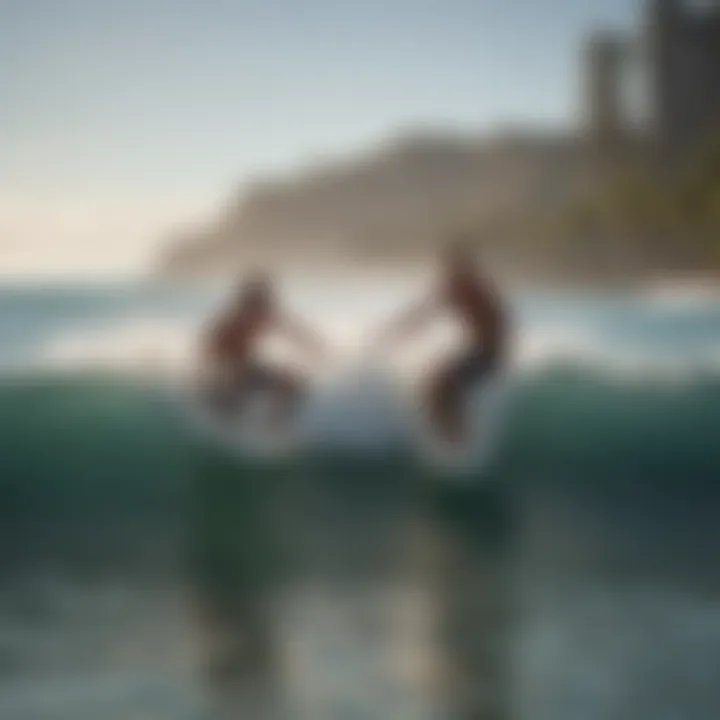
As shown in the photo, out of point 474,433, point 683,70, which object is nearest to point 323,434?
point 474,433

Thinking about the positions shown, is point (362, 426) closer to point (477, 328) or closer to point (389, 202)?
point (477, 328)

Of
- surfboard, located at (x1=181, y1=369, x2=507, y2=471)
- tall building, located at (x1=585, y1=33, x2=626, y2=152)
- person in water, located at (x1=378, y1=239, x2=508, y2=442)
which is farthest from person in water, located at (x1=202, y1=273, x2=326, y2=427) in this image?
tall building, located at (x1=585, y1=33, x2=626, y2=152)

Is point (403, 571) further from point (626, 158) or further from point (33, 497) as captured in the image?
point (626, 158)

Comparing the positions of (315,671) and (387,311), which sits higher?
(387,311)

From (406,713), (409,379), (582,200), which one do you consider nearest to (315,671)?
(406,713)

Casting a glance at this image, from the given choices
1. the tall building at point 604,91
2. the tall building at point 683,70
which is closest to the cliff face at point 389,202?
the tall building at point 604,91

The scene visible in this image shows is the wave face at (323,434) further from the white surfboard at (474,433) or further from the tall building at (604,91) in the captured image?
the tall building at (604,91)

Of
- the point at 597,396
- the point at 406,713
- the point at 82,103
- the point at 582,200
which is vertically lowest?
the point at 406,713
